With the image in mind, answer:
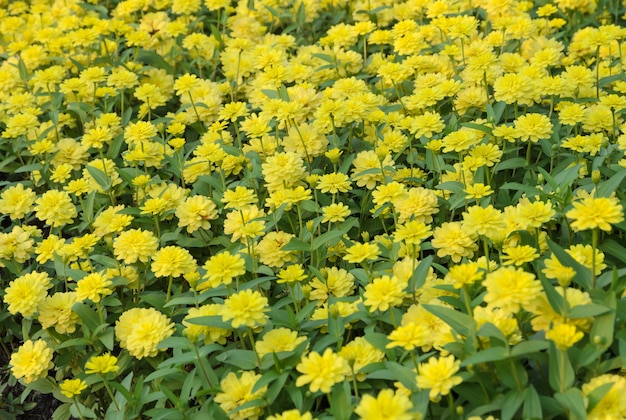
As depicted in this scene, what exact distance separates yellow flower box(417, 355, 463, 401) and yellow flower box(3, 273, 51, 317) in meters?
1.29

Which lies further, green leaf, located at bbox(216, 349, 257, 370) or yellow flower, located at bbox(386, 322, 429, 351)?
green leaf, located at bbox(216, 349, 257, 370)

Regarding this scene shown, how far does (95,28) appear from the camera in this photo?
3785mm

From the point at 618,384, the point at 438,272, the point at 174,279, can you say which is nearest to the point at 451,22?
the point at 438,272

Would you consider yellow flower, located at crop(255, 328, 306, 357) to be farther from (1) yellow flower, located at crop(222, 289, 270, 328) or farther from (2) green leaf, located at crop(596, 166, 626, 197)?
(2) green leaf, located at crop(596, 166, 626, 197)

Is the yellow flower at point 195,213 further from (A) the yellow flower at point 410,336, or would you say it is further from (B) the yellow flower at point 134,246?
(A) the yellow flower at point 410,336

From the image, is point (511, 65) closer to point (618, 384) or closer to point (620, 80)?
point (620, 80)

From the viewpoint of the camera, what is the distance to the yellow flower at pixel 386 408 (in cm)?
167

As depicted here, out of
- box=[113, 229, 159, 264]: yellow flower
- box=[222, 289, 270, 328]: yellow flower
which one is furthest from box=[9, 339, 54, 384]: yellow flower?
box=[222, 289, 270, 328]: yellow flower

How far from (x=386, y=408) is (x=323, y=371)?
0.21 metres

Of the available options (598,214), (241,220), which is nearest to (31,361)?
(241,220)

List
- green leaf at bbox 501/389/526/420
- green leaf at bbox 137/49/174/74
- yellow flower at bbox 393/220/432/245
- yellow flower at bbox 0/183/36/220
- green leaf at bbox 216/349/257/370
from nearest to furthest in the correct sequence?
green leaf at bbox 501/389/526/420, green leaf at bbox 216/349/257/370, yellow flower at bbox 393/220/432/245, yellow flower at bbox 0/183/36/220, green leaf at bbox 137/49/174/74

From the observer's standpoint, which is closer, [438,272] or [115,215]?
[438,272]

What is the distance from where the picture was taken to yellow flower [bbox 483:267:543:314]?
178 centimetres

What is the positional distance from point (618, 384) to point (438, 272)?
847mm
